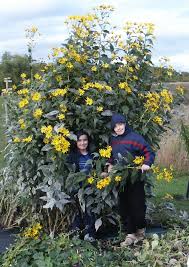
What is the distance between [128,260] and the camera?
4465mm

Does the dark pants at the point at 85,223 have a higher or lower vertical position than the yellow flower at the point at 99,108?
lower

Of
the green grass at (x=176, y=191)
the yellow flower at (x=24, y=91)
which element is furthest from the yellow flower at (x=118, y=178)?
the green grass at (x=176, y=191)

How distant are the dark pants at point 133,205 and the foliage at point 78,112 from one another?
0.41 ft

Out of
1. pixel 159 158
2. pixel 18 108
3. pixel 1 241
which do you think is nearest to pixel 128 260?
pixel 1 241

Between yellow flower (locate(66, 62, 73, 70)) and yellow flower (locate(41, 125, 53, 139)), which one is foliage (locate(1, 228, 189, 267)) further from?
yellow flower (locate(66, 62, 73, 70))

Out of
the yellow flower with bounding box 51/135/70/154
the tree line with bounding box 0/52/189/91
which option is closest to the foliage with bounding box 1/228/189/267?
the yellow flower with bounding box 51/135/70/154

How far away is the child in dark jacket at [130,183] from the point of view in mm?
5082

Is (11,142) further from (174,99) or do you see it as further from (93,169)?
(174,99)

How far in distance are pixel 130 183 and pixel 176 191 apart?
3.91m

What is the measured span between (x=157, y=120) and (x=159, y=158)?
5621 millimetres

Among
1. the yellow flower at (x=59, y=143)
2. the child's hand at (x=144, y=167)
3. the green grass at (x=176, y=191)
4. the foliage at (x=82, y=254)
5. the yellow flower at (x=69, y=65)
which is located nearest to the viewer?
the foliage at (x=82, y=254)

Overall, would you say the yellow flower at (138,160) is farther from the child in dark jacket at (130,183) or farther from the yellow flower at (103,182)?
the yellow flower at (103,182)

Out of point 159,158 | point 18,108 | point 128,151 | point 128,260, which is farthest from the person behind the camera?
point 159,158

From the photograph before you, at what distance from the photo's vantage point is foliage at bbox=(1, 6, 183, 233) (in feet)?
16.7
